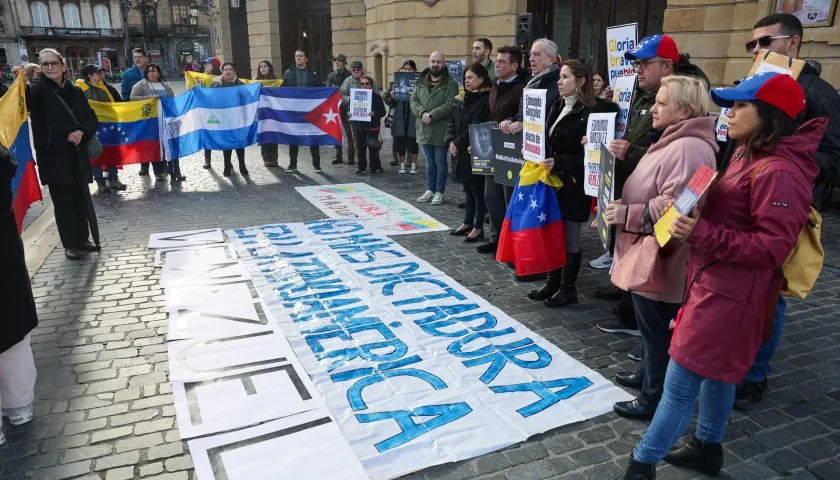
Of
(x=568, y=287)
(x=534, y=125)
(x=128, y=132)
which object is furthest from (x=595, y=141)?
(x=128, y=132)

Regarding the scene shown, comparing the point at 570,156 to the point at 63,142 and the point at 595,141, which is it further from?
the point at 63,142

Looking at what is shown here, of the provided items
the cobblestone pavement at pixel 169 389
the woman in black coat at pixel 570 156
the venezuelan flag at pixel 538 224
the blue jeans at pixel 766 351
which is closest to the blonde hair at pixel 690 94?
the blue jeans at pixel 766 351

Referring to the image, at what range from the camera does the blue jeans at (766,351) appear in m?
3.42

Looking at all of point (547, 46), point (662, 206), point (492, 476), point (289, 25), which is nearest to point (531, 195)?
point (547, 46)

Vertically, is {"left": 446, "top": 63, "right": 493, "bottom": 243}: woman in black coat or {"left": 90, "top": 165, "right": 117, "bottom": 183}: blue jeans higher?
{"left": 446, "top": 63, "right": 493, "bottom": 243}: woman in black coat

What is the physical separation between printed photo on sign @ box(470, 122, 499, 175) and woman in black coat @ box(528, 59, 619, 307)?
1.20 meters

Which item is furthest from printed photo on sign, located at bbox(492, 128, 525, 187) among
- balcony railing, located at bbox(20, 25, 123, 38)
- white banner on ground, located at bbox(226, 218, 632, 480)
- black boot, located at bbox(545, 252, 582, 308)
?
balcony railing, located at bbox(20, 25, 123, 38)

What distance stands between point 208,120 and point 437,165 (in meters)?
4.57

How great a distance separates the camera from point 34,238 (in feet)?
22.8

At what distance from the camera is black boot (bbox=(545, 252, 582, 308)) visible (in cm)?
498

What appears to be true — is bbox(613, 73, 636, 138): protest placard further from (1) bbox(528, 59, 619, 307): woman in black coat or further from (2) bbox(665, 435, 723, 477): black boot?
(2) bbox(665, 435, 723, 477): black boot

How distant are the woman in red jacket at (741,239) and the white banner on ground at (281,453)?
151cm

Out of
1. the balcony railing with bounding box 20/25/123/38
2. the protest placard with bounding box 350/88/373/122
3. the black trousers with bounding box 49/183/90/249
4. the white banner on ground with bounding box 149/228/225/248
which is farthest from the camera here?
the balcony railing with bounding box 20/25/123/38

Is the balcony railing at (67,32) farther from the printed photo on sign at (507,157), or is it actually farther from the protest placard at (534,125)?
the protest placard at (534,125)
